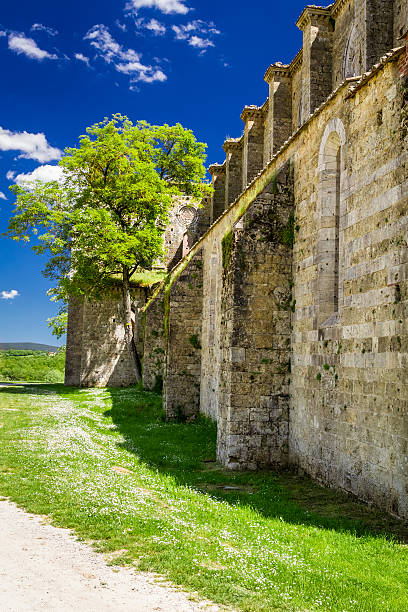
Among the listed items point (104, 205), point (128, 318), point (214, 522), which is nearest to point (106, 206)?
point (104, 205)

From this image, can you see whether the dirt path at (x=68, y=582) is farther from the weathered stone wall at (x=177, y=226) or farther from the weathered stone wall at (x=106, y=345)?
the weathered stone wall at (x=177, y=226)

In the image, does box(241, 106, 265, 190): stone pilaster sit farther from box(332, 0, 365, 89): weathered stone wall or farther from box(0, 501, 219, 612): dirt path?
box(0, 501, 219, 612): dirt path

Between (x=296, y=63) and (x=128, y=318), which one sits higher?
(x=296, y=63)

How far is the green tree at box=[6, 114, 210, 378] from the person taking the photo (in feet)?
78.5

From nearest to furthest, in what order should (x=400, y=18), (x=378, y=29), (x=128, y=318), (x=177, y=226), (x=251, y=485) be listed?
1. (x=251, y=485)
2. (x=400, y=18)
3. (x=378, y=29)
4. (x=128, y=318)
5. (x=177, y=226)

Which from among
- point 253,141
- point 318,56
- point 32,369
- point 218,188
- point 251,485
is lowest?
point 251,485

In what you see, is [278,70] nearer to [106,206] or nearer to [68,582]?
[106,206]

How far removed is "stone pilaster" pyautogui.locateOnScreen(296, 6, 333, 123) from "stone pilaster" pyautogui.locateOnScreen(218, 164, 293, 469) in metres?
4.98

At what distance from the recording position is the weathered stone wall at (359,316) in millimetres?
6684

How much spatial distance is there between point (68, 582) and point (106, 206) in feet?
74.0

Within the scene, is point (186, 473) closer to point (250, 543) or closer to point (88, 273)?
Answer: point (250, 543)

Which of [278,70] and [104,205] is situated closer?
[278,70]

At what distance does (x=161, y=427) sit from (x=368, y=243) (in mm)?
9834

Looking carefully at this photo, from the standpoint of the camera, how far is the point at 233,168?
22625mm
